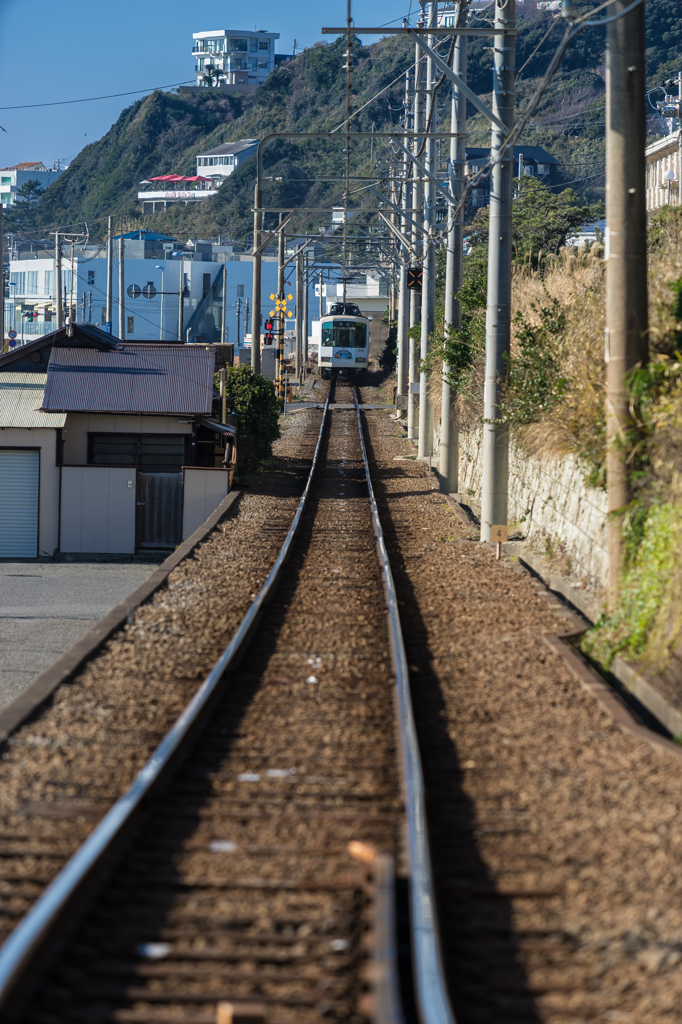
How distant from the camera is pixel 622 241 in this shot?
332 inches

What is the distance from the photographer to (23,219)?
156250mm

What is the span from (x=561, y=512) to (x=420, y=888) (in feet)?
27.0

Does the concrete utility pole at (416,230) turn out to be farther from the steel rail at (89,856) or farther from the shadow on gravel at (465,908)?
the shadow on gravel at (465,908)

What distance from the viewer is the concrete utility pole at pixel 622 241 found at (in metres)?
8.25

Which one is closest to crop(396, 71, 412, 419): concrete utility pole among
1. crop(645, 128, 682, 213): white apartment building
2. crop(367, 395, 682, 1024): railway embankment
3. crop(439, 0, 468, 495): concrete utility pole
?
crop(645, 128, 682, 213): white apartment building

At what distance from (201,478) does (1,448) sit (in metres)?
4.28

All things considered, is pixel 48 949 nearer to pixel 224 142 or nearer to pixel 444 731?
pixel 444 731

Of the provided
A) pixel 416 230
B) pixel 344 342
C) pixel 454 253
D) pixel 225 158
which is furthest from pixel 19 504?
pixel 225 158

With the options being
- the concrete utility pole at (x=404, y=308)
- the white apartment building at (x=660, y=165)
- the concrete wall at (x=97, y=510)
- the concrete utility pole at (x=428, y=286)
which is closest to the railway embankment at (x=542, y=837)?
the concrete wall at (x=97, y=510)

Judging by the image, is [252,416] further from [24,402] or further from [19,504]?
[19,504]

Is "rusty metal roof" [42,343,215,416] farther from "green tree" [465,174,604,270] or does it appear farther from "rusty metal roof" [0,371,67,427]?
"green tree" [465,174,604,270]

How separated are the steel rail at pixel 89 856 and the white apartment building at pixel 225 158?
149968mm

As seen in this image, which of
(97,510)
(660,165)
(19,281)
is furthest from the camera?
(19,281)

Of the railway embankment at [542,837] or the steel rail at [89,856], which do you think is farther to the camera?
the railway embankment at [542,837]
